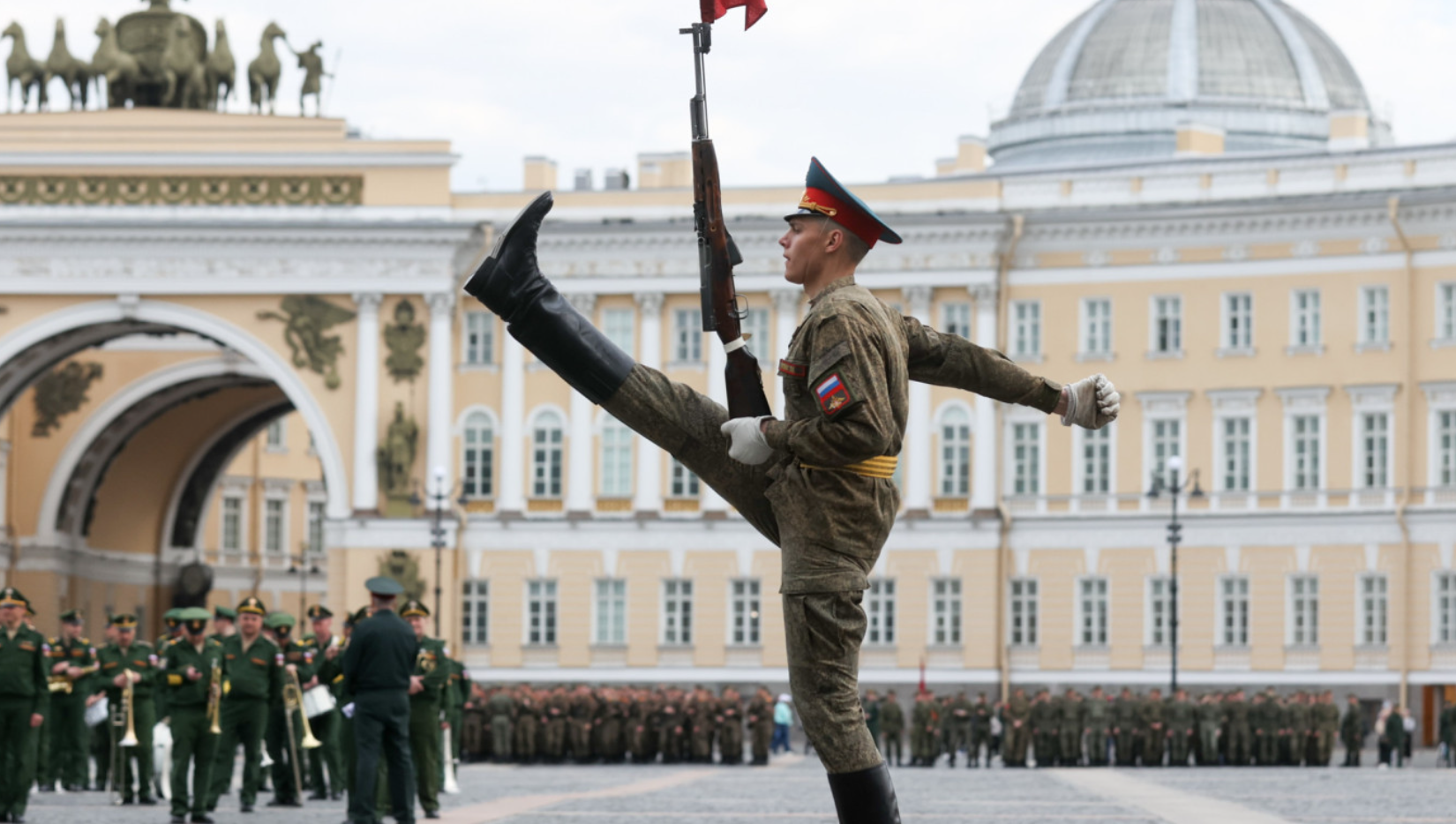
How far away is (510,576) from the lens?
52500 millimetres

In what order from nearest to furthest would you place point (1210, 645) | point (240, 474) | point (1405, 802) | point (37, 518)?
point (1405, 802), point (1210, 645), point (37, 518), point (240, 474)

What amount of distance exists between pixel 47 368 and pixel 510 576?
11.1 metres

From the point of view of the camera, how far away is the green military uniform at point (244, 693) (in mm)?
20781

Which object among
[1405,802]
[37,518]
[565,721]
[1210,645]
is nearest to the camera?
[1405,802]

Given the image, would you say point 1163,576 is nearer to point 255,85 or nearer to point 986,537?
point 986,537

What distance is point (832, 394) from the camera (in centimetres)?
813

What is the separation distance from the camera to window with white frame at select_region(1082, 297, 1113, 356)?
167 ft

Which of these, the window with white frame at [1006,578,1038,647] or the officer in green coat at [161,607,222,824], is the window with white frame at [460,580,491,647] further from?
the officer in green coat at [161,607,222,824]

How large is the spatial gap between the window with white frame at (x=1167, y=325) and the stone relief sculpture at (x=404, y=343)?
14.2 m

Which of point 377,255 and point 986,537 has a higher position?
point 377,255

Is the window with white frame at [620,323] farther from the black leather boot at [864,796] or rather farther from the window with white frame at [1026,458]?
the black leather boot at [864,796]

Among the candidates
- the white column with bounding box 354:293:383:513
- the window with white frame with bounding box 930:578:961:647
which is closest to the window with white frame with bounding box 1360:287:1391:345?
the window with white frame with bounding box 930:578:961:647

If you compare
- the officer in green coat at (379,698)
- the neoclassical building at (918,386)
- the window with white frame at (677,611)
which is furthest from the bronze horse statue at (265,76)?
the officer in green coat at (379,698)

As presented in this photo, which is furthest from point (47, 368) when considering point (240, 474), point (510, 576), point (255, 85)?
point (240, 474)
